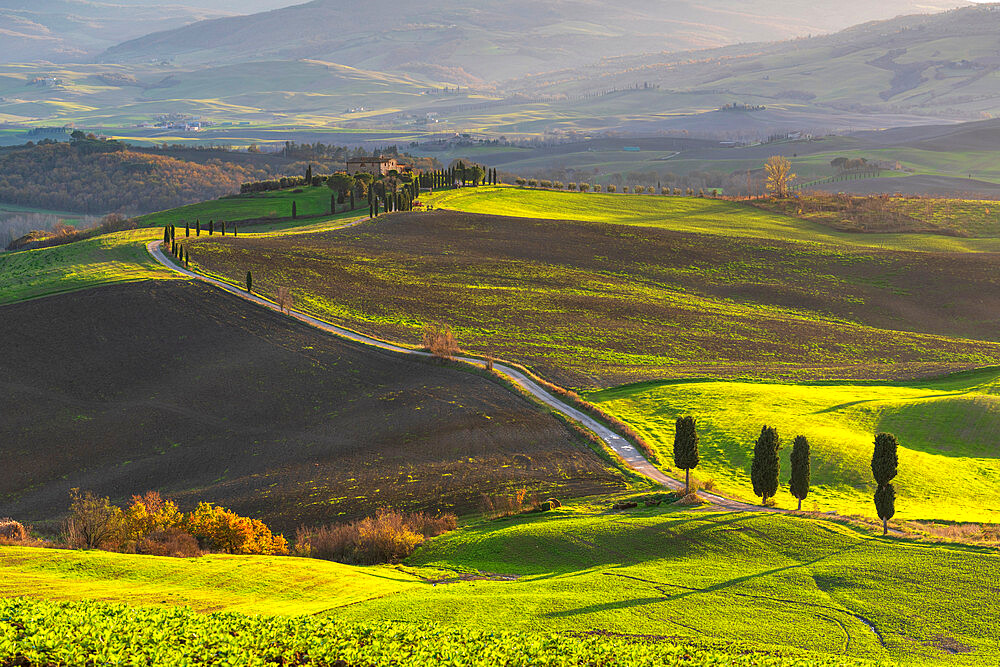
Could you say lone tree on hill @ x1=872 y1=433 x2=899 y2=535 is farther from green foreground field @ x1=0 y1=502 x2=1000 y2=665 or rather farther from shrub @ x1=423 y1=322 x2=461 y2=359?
shrub @ x1=423 y1=322 x2=461 y2=359

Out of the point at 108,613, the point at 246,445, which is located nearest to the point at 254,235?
the point at 246,445

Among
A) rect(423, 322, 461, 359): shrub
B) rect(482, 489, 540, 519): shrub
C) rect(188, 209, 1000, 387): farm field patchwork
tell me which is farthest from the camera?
rect(188, 209, 1000, 387): farm field patchwork

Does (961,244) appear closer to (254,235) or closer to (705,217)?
(705,217)

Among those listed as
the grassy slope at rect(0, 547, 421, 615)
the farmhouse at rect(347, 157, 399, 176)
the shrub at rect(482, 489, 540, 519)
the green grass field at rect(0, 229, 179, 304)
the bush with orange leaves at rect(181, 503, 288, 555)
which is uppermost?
the farmhouse at rect(347, 157, 399, 176)

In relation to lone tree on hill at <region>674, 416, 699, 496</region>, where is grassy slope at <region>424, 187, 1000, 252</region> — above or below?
above

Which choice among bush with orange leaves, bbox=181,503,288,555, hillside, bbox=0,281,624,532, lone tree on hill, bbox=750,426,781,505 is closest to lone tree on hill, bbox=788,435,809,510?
lone tree on hill, bbox=750,426,781,505

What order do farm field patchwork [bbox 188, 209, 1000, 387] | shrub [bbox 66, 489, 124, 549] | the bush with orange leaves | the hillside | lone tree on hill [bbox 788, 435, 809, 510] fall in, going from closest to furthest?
shrub [bbox 66, 489, 124, 549]
the bush with orange leaves
lone tree on hill [bbox 788, 435, 809, 510]
the hillside
farm field patchwork [bbox 188, 209, 1000, 387]

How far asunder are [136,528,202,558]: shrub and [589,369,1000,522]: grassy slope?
2803cm

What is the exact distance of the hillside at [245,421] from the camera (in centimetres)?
5069

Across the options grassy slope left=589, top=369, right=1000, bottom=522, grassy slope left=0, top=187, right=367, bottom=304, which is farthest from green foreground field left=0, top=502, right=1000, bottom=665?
grassy slope left=0, top=187, right=367, bottom=304

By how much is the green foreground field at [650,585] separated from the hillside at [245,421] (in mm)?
10658

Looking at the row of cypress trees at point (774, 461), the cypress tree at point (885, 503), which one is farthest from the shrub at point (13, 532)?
the cypress tree at point (885, 503)

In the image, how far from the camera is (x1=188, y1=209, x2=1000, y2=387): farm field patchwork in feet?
260

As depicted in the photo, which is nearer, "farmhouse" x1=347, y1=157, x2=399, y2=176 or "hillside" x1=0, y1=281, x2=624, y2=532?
"hillside" x1=0, y1=281, x2=624, y2=532
